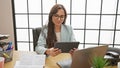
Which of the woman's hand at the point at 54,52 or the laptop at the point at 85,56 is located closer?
the laptop at the point at 85,56

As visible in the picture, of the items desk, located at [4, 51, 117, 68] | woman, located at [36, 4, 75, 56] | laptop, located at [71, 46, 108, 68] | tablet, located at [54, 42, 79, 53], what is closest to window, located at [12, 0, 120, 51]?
woman, located at [36, 4, 75, 56]

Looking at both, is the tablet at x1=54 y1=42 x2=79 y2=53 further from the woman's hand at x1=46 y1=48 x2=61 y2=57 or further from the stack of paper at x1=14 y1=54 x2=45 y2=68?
the stack of paper at x1=14 y1=54 x2=45 y2=68

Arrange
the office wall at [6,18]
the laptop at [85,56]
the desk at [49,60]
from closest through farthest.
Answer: the laptop at [85,56] → the desk at [49,60] → the office wall at [6,18]

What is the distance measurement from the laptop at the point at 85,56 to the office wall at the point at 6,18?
5.92 ft

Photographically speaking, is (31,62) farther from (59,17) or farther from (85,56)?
(59,17)

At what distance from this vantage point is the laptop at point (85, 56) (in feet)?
4.46

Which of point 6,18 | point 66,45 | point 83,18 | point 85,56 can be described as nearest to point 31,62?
point 66,45

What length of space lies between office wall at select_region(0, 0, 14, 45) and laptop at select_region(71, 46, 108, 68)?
1.81m

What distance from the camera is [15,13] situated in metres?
3.06

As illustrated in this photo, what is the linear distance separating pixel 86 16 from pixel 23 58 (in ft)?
5.56

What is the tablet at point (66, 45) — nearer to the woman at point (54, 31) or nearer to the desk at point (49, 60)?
the desk at point (49, 60)

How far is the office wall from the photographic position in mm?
2863

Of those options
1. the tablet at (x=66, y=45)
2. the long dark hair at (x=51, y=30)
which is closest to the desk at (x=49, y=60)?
the tablet at (x=66, y=45)

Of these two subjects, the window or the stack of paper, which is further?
the window
